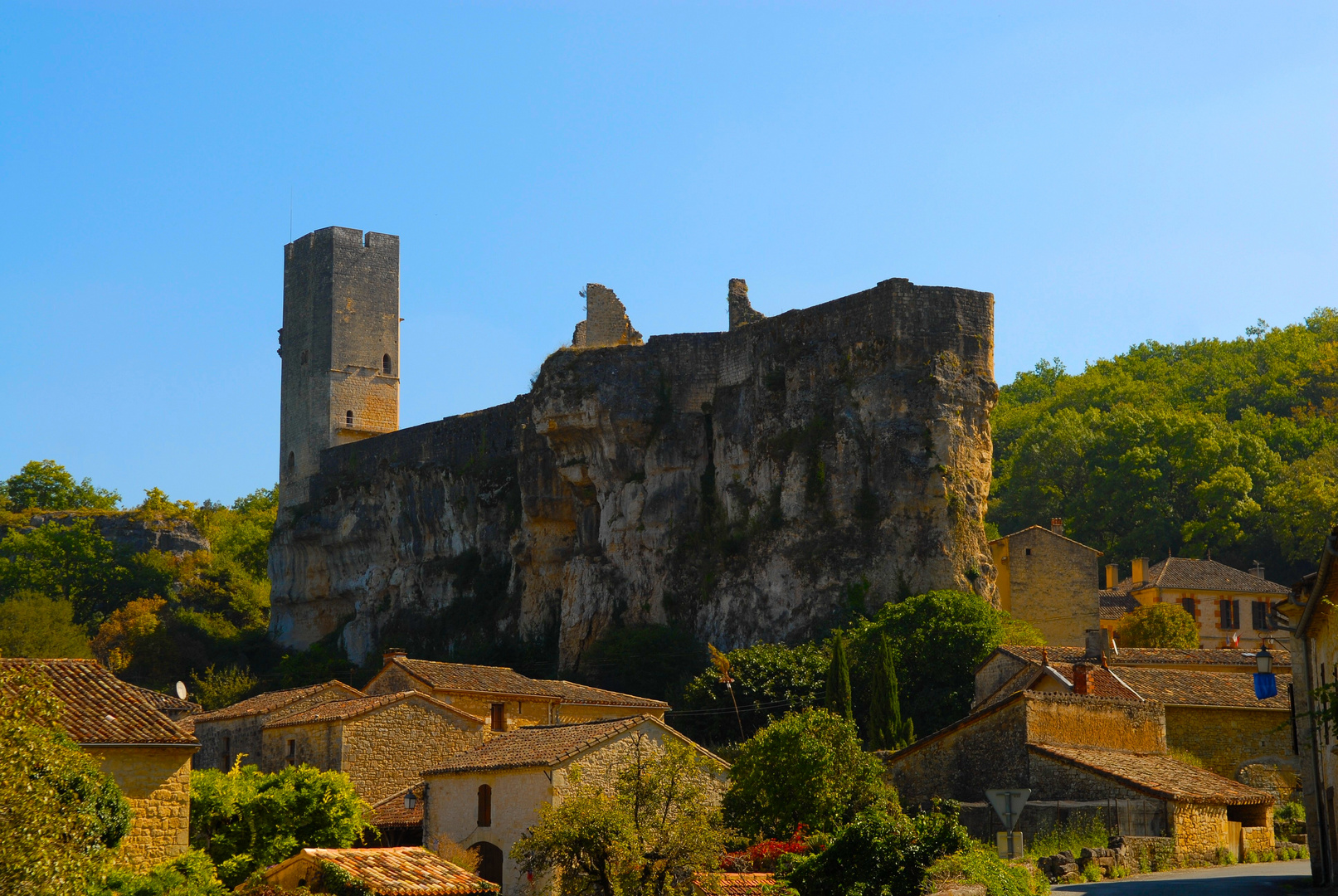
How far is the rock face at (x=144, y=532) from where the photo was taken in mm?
82062

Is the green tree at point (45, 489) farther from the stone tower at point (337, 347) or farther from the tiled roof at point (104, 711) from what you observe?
the tiled roof at point (104, 711)

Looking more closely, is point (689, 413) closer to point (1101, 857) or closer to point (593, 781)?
point (593, 781)

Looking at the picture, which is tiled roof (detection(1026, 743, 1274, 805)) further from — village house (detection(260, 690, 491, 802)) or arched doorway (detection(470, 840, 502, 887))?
village house (detection(260, 690, 491, 802))

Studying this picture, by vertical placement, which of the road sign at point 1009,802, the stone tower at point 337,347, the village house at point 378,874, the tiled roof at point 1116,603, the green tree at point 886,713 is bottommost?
the village house at point 378,874

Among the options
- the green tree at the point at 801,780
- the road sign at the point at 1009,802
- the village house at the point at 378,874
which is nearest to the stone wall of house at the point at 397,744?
the green tree at the point at 801,780

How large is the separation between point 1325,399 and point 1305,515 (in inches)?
626

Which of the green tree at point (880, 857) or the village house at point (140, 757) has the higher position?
the village house at point (140, 757)

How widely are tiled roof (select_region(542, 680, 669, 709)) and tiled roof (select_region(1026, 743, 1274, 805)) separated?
45.6 feet

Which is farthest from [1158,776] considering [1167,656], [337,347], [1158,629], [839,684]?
[337,347]

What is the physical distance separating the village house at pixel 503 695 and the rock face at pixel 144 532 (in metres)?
44.8

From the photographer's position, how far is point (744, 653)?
4481 cm

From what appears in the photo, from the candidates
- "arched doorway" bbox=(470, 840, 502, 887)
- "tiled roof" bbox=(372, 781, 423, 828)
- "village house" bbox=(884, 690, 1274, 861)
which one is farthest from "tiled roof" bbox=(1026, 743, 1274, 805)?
"tiled roof" bbox=(372, 781, 423, 828)

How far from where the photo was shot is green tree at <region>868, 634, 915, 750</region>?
38.1 meters

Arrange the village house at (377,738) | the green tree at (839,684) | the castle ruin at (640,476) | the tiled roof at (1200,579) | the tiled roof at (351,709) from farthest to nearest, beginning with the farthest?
the tiled roof at (1200,579) < the castle ruin at (640,476) < the green tree at (839,684) < the tiled roof at (351,709) < the village house at (377,738)
